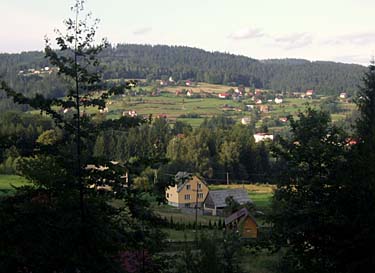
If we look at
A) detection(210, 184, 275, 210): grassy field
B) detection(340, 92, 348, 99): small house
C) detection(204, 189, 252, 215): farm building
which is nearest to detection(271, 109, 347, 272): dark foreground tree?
detection(204, 189, 252, 215): farm building

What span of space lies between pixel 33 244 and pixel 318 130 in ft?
24.0

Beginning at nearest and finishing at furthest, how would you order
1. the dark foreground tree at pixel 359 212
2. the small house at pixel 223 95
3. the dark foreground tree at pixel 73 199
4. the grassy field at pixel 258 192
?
the dark foreground tree at pixel 73 199, the dark foreground tree at pixel 359 212, the grassy field at pixel 258 192, the small house at pixel 223 95

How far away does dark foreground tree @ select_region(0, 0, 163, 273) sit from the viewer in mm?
7137

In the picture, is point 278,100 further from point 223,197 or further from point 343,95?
point 223,197

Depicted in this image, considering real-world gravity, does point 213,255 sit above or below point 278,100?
above

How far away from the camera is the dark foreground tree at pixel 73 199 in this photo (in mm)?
7137

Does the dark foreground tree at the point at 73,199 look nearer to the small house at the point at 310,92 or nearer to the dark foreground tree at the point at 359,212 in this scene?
the dark foreground tree at the point at 359,212

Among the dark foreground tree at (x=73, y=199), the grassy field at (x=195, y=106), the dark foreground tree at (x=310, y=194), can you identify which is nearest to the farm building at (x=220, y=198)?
the dark foreground tree at (x=310, y=194)

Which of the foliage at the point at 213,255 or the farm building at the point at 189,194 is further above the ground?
the foliage at the point at 213,255

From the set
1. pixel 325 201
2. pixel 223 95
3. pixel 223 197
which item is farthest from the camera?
pixel 223 95

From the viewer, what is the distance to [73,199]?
7.59 meters

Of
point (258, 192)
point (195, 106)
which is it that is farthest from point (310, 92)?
point (258, 192)

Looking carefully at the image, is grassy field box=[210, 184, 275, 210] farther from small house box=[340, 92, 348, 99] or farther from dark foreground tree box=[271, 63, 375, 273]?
small house box=[340, 92, 348, 99]

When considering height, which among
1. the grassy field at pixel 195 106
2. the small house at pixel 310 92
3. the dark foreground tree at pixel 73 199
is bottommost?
the grassy field at pixel 195 106
